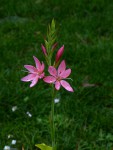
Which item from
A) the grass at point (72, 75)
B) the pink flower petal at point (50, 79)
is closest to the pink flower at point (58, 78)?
the pink flower petal at point (50, 79)

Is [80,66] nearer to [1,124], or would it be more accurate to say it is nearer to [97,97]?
[97,97]

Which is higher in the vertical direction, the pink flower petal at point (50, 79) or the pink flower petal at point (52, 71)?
the pink flower petal at point (52, 71)

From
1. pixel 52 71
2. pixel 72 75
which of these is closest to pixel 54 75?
pixel 52 71

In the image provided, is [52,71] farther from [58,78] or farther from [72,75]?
[72,75]

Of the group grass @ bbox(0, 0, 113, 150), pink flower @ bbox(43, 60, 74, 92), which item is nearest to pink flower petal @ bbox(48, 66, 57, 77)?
pink flower @ bbox(43, 60, 74, 92)

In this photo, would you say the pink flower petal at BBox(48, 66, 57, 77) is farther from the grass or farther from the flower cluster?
the grass

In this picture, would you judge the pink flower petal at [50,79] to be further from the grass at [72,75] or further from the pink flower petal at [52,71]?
the grass at [72,75]

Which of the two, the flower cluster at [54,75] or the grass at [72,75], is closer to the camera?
the flower cluster at [54,75]

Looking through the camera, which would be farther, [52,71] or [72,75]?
[72,75]
